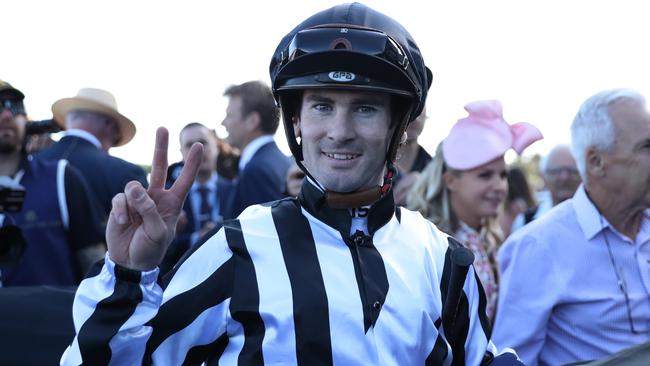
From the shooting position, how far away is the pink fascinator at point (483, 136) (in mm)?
4367

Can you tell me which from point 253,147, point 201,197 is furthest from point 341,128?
point 201,197

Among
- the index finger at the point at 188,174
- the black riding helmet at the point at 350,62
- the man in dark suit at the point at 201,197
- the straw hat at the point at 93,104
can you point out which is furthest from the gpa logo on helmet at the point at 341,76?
the man in dark suit at the point at 201,197

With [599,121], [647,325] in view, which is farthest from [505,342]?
[599,121]

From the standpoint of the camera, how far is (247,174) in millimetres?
5566

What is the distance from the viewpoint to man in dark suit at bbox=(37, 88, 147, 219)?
16.8 ft

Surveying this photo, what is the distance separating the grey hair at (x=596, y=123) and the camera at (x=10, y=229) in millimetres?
2565

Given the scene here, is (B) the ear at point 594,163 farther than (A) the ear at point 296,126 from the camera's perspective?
Yes

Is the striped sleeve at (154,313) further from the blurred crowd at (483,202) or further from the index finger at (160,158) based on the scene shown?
the index finger at (160,158)

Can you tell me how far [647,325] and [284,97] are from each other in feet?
6.22

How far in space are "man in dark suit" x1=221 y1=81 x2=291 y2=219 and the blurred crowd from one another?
1 cm

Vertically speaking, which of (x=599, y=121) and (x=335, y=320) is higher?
(x=599, y=121)

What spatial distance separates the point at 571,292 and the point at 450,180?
1324 millimetres

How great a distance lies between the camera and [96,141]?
5703 millimetres

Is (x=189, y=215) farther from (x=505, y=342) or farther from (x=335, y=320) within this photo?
(x=335, y=320)
